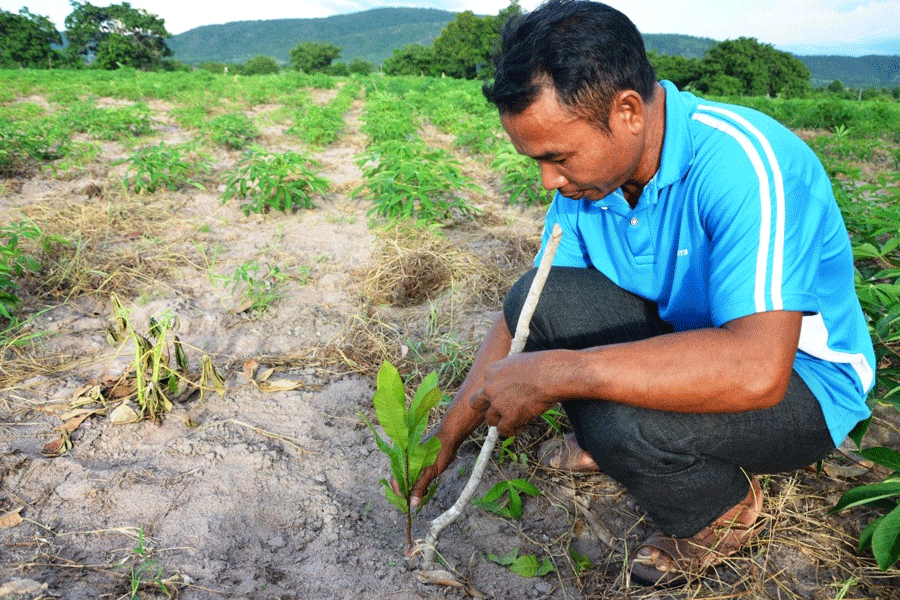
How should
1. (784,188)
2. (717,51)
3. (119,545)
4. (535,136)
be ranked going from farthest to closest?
(717,51) → (119,545) → (535,136) → (784,188)

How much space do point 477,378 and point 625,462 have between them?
42 cm

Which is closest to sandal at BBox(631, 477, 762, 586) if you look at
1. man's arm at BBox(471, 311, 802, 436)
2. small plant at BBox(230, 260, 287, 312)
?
man's arm at BBox(471, 311, 802, 436)

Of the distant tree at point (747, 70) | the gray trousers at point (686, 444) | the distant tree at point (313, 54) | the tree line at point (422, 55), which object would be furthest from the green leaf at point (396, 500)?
the distant tree at point (313, 54)

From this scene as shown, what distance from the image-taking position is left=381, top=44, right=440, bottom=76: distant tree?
38219mm

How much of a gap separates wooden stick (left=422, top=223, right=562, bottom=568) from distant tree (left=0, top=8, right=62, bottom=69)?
46.8 m

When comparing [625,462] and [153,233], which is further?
[153,233]

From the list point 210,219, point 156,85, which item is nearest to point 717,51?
point 156,85

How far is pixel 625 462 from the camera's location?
1.26 m

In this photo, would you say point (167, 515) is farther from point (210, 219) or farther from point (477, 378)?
point (210, 219)

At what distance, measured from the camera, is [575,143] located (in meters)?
1.16

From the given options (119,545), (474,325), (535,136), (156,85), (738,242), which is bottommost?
(119,545)

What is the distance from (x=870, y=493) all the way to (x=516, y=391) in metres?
0.87

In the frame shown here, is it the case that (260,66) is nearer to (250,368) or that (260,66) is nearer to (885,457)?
(250,368)

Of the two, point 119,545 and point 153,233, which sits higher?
point 153,233
